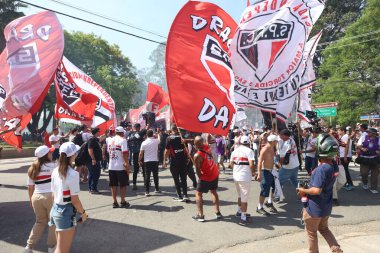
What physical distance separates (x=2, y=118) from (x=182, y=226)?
4.24m

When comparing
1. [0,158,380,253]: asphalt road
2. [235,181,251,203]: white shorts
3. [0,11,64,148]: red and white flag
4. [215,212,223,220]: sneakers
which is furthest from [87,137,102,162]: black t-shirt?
[235,181,251,203]: white shorts

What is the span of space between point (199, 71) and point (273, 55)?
9.28 ft

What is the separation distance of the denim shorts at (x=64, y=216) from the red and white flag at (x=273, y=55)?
512 cm

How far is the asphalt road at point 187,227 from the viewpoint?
5266 mm

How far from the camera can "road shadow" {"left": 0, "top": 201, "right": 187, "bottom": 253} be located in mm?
5246

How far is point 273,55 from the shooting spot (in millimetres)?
8234

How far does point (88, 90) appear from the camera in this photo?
40.3 feet

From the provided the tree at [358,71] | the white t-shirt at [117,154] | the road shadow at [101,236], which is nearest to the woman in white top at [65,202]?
the road shadow at [101,236]

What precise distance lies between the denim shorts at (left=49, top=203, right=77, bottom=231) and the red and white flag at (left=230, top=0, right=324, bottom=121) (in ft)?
16.8

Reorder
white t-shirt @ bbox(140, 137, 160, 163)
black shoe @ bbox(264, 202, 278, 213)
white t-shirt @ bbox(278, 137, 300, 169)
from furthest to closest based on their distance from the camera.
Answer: white t-shirt @ bbox(140, 137, 160, 163) < white t-shirt @ bbox(278, 137, 300, 169) < black shoe @ bbox(264, 202, 278, 213)

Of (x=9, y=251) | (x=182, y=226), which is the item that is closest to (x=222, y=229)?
(x=182, y=226)

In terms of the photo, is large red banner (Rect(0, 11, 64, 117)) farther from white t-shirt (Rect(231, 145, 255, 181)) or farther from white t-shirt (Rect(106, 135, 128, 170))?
white t-shirt (Rect(231, 145, 255, 181))

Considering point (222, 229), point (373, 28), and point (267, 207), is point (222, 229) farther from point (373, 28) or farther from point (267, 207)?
point (373, 28)

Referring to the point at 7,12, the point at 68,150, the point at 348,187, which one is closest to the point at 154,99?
the point at 348,187
